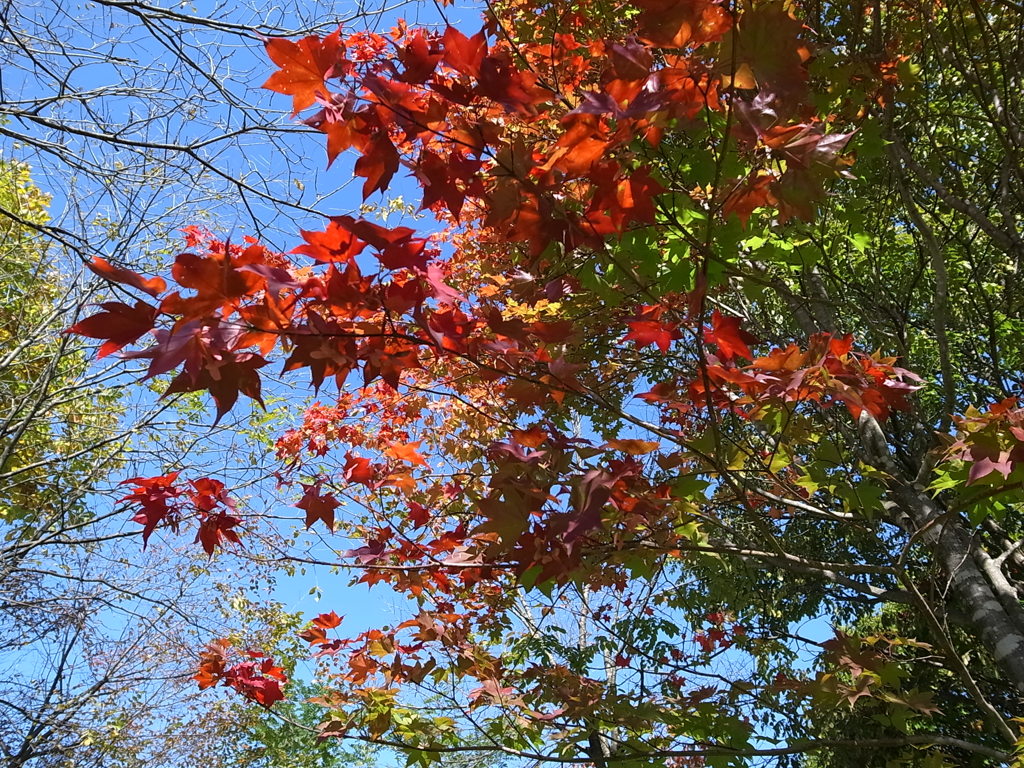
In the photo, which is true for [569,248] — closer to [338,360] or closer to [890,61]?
[338,360]

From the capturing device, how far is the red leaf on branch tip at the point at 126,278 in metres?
1.16

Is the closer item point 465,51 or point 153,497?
point 465,51

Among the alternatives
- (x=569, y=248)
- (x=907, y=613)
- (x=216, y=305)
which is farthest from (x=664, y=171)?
(x=907, y=613)

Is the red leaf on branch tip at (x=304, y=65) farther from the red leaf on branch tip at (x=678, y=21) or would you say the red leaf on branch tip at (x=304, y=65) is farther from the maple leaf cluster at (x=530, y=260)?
the red leaf on branch tip at (x=678, y=21)

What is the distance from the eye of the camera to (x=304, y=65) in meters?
1.42

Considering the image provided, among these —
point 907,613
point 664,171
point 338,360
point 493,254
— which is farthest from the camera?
point 907,613

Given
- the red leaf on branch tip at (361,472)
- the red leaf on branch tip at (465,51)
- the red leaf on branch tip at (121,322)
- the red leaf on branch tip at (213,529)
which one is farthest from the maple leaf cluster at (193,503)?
the red leaf on branch tip at (465,51)

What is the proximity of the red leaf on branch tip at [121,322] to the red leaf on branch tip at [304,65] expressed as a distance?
0.56 m

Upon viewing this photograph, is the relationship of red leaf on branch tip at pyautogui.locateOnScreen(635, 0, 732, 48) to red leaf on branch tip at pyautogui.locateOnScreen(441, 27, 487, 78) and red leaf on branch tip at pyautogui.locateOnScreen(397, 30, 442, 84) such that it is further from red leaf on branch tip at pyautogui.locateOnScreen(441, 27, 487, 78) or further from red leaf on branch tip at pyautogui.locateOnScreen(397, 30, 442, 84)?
red leaf on branch tip at pyautogui.locateOnScreen(397, 30, 442, 84)

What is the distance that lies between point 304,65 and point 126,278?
593 millimetres

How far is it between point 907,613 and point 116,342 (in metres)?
6.55

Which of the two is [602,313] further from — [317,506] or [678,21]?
[678,21]

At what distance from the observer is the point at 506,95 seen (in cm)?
146

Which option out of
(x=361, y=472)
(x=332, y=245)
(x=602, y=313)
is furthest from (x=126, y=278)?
(x=602, y=313)
